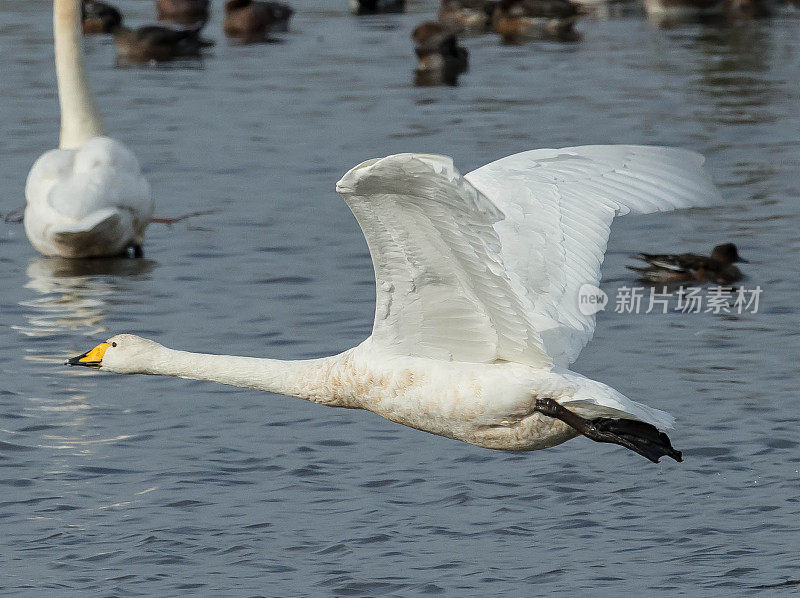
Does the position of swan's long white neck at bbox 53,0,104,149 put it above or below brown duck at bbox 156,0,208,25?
above

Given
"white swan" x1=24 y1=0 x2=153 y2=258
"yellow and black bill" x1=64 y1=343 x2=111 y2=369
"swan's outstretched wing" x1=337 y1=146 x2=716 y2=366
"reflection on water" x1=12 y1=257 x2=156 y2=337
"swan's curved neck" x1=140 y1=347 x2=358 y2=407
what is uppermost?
"swan's outstretched wing" x1=337 y1=146 x2=716 y2=366

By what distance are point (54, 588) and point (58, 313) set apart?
4.82 meters

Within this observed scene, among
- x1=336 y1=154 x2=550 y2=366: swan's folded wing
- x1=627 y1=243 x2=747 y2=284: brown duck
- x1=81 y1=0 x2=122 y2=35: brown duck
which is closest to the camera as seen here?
x1=336 y1=154 x2=550 y2=366: swan's folded wing

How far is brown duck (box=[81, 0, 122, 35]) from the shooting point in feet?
88.0

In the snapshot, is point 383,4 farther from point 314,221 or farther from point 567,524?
point 567,524

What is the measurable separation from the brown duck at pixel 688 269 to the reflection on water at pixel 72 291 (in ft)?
13.6

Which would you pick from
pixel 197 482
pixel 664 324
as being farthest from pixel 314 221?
pixel 197 482

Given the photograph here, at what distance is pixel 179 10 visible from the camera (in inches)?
1128

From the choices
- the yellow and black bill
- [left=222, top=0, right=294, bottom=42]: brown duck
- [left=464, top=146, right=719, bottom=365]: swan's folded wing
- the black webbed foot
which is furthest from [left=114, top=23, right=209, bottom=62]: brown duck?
the black webbed foot

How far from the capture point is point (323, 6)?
30.9m

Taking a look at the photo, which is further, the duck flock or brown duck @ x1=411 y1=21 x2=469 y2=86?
brown duck @ x1=411 y1=21 x2=469 y2=86

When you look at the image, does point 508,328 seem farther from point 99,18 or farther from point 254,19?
point 99,18

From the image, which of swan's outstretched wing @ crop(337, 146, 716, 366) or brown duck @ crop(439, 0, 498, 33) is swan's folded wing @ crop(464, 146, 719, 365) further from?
brown duck @ crop(439, 0, 498, 33)

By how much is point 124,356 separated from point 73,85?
7.08 m
